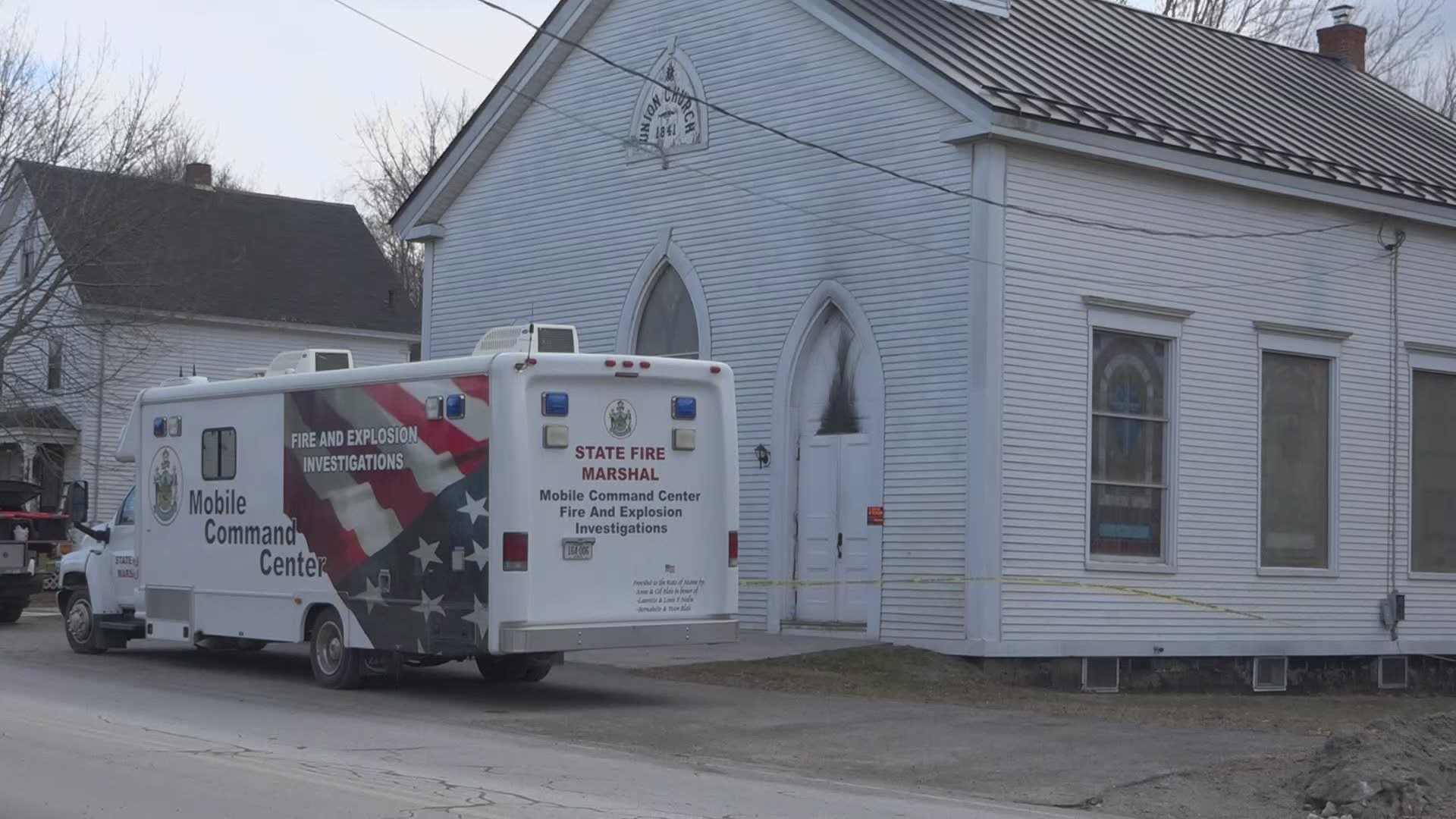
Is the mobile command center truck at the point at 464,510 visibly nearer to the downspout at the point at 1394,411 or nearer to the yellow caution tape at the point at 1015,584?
the yellow caution tape at the point at 1015,584

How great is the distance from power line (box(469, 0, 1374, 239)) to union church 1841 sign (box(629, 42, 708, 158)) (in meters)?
0.07

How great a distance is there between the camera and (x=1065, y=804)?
1152 centimetres

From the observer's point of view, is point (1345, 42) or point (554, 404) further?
point (1345, 42)

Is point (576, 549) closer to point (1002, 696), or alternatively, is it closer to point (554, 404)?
point (554, 404)

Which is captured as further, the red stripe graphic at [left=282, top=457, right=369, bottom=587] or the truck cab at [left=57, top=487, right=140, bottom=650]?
the truck cab at [left=57, top=487, right=140, bottom=650]

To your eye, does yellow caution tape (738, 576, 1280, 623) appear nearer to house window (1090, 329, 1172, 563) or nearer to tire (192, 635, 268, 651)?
house window (1090, 329, 1172, 563)

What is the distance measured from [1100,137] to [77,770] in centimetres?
1297

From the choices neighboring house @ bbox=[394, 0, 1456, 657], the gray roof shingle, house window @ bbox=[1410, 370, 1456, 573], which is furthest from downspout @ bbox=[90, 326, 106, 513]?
house window @ bbox=[1410, 370, 1456, 573]

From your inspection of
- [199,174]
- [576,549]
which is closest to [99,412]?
[199,174]

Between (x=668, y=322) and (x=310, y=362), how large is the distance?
670 cm

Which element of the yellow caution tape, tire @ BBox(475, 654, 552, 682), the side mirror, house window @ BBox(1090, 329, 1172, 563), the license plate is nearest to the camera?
the license plate

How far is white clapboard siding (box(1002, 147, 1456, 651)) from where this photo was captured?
65.0 ft

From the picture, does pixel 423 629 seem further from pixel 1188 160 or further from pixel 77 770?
pixel 1188 160

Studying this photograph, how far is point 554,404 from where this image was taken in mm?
15234
